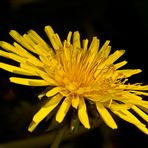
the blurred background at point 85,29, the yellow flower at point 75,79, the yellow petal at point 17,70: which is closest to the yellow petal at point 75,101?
the yellow flower at point 75,79

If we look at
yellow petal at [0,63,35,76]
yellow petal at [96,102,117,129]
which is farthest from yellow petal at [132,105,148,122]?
yellow petal at [0,63,35,76]

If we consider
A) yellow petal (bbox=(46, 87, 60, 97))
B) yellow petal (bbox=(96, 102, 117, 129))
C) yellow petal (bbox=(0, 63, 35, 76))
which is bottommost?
yellow petal (bbox=(96, 102, 117, 129))

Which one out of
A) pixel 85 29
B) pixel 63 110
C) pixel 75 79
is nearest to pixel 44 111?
pixel 63 110

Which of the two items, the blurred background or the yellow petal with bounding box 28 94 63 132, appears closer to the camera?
→ the yellow petal with bounding box 28 94 63 132

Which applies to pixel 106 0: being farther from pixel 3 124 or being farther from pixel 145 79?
pixel 3 124

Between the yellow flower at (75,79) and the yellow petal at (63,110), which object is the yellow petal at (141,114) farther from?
the yellow petal at (63,110)

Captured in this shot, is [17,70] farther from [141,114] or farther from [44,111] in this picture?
[141,114]

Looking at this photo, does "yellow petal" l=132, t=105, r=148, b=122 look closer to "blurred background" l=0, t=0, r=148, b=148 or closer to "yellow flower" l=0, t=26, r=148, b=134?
"yellow flower" l=0, t=26, r=148, b=134

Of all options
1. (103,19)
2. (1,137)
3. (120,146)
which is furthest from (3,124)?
(103,19)
